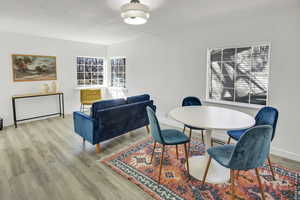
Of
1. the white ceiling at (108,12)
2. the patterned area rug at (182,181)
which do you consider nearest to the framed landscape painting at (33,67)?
the white ceiling at (108,12)

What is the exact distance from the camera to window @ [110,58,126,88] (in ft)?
19.5

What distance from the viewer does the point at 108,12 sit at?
9.47 ft

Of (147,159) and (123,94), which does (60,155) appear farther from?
(123,94)

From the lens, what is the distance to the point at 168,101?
4.52 metres

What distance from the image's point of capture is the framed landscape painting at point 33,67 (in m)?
4.46

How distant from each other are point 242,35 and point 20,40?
16.8ft

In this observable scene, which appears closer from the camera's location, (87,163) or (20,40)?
(87,163)

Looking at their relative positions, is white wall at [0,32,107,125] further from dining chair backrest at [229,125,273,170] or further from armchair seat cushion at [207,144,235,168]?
dining chair backrest at [229,125,273,170]

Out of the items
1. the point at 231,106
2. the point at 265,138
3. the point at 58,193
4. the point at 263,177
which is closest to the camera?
the point at 265,138

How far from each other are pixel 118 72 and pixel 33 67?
8.17 ft

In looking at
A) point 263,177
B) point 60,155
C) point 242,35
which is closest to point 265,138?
point 263,177

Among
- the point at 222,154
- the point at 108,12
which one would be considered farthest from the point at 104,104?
the point at 222,154

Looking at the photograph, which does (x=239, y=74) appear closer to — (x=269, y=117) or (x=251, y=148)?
(x=269, y=117)

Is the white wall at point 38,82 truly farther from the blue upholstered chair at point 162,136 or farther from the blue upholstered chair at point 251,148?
the blue upholstered chair at point 251,148
